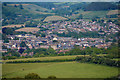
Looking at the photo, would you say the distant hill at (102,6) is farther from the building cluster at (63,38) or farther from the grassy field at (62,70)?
the grassy field at (62,70)

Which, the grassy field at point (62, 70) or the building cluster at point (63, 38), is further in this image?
the building cluster at point (63, 38)

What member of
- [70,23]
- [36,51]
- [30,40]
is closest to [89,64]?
[36,51]

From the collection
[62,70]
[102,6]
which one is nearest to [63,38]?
[62,70]

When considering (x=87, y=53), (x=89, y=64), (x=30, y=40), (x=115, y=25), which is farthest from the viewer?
(x=115, y=25)

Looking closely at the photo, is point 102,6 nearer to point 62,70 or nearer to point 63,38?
point 63,38

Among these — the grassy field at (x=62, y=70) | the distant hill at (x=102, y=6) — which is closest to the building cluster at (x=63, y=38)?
the distant hill at (x=102, y=6)

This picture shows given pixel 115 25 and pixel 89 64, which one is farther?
pixel 115 25

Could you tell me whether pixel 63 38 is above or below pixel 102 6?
below

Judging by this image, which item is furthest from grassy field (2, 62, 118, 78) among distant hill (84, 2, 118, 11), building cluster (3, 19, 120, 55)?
distant hill (84, 2, 118, 11)

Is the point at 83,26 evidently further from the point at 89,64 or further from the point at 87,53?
the point at 89,64
